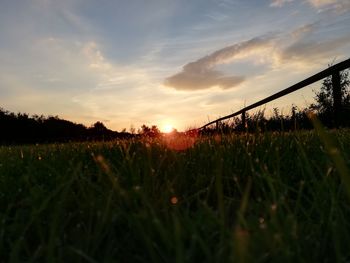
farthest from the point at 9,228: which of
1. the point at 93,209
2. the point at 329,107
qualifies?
the point at 329,107

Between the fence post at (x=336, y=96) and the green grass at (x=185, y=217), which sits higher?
the fence post at (x=336, y=96)

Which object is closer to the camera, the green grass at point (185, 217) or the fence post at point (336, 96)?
the green grass at point (185, 217)

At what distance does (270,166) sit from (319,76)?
19.3 feet

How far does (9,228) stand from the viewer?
1.85 meters

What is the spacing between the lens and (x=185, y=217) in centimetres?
162

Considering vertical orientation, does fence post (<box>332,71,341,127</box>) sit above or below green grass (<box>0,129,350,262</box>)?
above

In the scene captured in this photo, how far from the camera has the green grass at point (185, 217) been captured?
4.39ft

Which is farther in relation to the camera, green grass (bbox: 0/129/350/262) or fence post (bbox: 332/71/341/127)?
fence post (bbox: 332/71/341/127)

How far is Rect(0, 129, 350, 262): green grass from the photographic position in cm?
134

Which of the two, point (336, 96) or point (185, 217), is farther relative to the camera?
point (336, 96)

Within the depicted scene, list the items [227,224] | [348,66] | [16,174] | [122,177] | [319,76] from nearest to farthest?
[227,224] < [122,177] < [16,174] < [348,66] < [319,76]

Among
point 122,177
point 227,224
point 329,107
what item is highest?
point 329,107

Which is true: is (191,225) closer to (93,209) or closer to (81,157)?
(93,209)

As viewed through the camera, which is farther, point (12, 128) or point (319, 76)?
point (12, 128)
